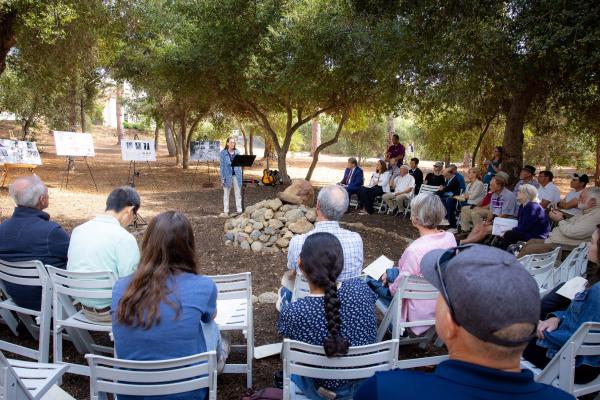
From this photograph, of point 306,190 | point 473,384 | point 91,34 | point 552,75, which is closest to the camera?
point 473,384

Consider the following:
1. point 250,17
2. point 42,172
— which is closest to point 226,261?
point 250,17

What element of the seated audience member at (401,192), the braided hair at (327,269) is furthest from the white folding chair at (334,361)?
the seated audience member at (401,192)

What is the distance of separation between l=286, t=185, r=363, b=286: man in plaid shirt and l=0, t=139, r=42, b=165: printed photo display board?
10979mm

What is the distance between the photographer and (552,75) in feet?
24.4

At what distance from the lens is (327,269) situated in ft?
7.04

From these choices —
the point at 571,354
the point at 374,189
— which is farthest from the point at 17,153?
the point at 571,354

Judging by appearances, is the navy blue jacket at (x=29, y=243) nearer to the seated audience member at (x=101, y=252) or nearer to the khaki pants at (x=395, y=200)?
the seated audience member at (x=101, y=252)

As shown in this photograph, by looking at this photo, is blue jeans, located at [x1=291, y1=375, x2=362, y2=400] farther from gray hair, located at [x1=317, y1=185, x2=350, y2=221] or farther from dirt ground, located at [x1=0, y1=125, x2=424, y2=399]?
gray hair, located at [x1=317, y1=185, x2=350, y2=221]

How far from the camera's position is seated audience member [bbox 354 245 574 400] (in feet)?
3.25

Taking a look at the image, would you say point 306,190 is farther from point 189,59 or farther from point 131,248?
point 189,59

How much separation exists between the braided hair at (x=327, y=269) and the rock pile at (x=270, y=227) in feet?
13.8

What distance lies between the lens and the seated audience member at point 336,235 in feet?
10.1

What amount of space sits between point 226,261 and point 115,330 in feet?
13.6

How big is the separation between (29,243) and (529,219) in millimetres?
5756
